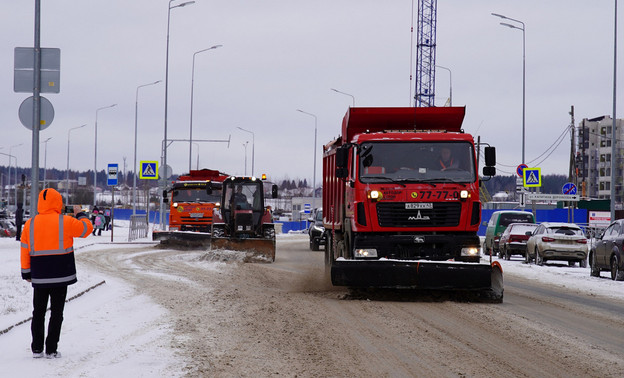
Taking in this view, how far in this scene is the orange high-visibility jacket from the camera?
26.7 feet

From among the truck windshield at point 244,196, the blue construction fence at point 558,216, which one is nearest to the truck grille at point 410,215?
the truck windshield at point 244,196

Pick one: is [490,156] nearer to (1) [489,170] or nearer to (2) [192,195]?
(1) [489,170]

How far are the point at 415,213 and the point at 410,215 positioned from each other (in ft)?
0.29

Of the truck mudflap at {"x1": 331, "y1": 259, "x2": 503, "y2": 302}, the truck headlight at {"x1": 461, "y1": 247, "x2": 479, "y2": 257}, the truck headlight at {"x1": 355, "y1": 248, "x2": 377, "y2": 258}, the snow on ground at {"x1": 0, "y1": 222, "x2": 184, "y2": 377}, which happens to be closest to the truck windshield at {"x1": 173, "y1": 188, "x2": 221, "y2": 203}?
the snow on ground at {"x1": 0, "y1": 222, "x2": 184, "y2": 377}

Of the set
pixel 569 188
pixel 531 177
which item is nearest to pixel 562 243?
pixel 531 177

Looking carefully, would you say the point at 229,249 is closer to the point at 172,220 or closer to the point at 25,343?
the point at 172,220

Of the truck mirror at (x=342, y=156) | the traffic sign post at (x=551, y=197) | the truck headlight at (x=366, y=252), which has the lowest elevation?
the truck headlight at (x=366, y=252)

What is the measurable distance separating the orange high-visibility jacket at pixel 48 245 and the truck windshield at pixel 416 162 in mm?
6713

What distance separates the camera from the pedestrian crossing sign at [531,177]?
111 feet

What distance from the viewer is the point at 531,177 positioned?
3406 centimetres

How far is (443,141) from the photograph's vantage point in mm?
14266

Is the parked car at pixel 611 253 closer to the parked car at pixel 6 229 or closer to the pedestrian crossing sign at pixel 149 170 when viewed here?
the pedestrian crossing sign at pixel 149 170

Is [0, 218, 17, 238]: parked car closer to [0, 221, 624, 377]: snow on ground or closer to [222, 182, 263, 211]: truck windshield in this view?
[222, 182, 263, 211]: truck windshield

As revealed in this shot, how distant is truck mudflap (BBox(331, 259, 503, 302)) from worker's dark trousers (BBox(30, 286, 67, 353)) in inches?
245
